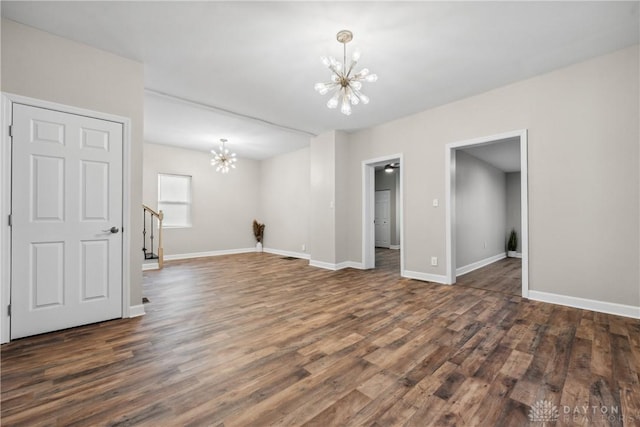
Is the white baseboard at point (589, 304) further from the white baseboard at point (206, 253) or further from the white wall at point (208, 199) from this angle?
the white baseboard at point (206, 253)

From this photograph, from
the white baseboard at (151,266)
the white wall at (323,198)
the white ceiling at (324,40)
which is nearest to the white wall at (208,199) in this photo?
the white baseboard at (151,266)

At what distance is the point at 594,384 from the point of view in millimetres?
1733

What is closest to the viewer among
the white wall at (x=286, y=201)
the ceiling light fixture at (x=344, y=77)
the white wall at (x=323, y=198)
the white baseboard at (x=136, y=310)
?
the ceiling light fixture at (x=344, y=77)

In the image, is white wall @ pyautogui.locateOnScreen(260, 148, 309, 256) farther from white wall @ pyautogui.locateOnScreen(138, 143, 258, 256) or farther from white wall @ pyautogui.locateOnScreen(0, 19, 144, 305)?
white wall @ pyautogui.locateOnScreen(0, 19, 144, 305)

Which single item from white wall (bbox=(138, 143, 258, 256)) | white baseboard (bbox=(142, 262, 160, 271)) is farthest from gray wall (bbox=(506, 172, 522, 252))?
white baseboard (bbox=(142, 262, 160, 271))

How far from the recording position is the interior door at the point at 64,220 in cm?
246

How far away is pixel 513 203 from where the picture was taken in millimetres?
7648

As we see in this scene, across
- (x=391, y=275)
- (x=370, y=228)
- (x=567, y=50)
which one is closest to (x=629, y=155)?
(x=567, y=50)

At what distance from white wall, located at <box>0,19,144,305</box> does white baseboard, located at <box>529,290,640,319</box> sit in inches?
193

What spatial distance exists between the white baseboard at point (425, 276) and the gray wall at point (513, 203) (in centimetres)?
458

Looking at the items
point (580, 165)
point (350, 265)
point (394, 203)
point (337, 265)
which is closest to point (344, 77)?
point (580, 165)

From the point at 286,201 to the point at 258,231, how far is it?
143 centimetres

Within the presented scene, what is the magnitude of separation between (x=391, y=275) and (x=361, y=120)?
2.97m

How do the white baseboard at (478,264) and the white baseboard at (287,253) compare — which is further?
the white baseboard at (287,253)
